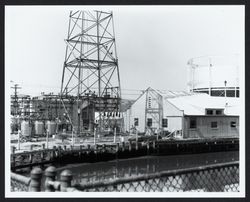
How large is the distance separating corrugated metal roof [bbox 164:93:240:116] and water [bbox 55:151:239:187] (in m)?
5.78

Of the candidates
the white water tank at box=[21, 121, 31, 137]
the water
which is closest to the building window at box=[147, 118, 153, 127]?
the water

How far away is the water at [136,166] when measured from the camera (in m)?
24.5

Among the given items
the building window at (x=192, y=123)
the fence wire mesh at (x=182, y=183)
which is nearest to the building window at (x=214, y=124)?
the building window at (x=192, y=123)

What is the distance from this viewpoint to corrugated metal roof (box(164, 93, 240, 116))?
3997 cm

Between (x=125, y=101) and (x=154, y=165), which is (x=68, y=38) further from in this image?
(x=125, y=101)

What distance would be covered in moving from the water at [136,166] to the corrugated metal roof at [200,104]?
227 inches

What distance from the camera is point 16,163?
77.0 ft

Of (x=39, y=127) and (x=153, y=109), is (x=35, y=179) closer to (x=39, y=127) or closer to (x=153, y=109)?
(x=39, y=127)

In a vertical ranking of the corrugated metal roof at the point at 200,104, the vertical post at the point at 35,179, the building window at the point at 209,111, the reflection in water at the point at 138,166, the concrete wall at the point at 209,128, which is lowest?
the reflection in water at the point at 138,166

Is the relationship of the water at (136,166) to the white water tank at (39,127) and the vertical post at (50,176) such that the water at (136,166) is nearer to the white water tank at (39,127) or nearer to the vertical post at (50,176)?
the white water tank at (39,127)

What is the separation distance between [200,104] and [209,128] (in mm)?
3321

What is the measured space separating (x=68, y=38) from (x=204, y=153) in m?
18.9

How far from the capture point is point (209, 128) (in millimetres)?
40188

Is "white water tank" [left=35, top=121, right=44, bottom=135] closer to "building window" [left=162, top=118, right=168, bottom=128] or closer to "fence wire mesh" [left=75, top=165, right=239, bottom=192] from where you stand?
"building window" [left=162, top=118, right=168, bottom=128]
